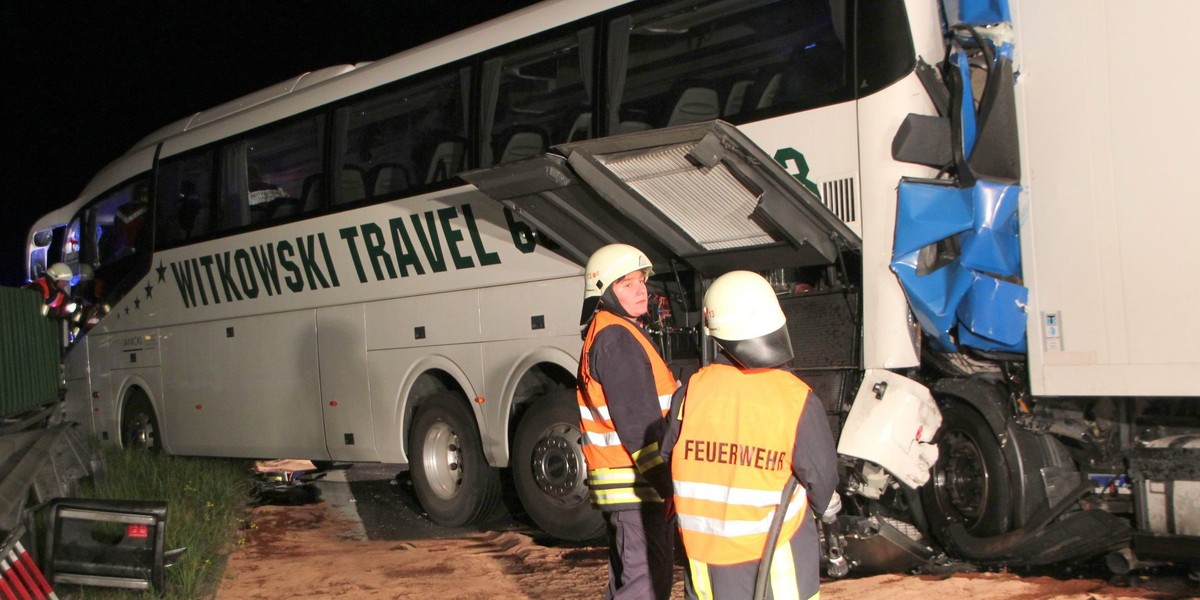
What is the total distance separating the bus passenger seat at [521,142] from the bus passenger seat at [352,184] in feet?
5.53

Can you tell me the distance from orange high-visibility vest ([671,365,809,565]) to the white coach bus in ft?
7.72

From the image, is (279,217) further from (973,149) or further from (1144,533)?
(1144,533)

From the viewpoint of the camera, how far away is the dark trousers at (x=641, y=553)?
479 centimetres

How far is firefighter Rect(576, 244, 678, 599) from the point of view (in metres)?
4.74

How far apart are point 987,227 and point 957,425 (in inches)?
48.6

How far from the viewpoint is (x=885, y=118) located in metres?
6.51

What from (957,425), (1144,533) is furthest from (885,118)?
(1144,533)

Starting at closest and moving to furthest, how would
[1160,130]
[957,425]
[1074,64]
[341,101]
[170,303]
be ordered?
[1160,130] < [1074,64] < [957,425] < [341,101] < [170,303]

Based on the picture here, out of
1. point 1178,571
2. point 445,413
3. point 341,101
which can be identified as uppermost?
point 341,101

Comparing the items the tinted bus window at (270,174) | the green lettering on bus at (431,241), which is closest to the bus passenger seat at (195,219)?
the tinted bus window at (270,174)

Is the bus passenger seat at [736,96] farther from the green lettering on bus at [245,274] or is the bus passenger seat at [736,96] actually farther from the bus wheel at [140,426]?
the bus wheel at [140,426]

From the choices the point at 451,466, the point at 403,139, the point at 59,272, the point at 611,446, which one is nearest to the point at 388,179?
the point at 403,139

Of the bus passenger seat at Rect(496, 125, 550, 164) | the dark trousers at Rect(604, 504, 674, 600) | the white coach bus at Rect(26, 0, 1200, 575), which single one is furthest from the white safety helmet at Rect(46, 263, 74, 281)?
the dark trousers at Rect(604, 504, 674, 600)

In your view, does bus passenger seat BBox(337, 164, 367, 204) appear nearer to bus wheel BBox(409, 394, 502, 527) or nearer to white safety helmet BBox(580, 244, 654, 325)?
bus wheel BBox(409, 394, 502, 527)
